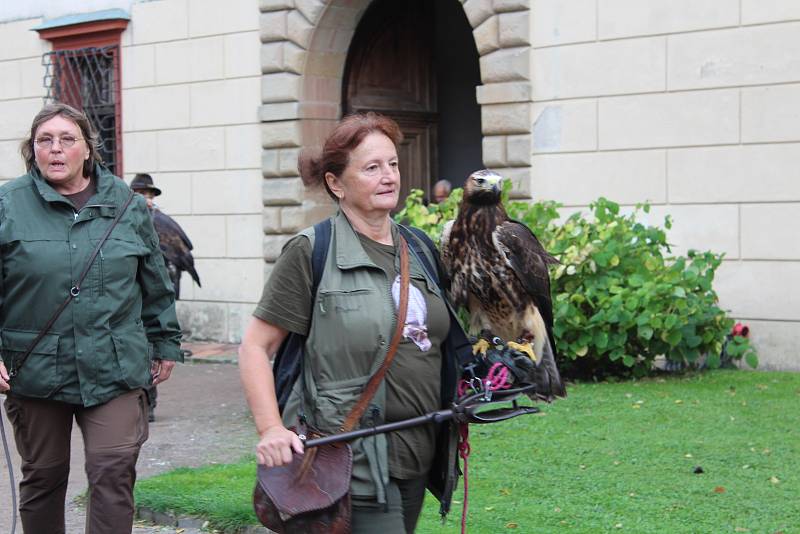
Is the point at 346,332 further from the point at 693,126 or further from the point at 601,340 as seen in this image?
the point at 693,126

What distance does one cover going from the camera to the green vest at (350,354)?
373 cm

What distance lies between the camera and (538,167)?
11969 mm

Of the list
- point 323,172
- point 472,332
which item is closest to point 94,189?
point 323,172

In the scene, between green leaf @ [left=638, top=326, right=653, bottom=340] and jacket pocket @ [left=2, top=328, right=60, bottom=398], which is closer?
jacket pocket @ [left=2, top=328, right=60, bottom=398]

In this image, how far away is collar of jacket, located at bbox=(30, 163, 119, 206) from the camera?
4980mm

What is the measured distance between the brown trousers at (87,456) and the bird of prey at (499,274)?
1.63m

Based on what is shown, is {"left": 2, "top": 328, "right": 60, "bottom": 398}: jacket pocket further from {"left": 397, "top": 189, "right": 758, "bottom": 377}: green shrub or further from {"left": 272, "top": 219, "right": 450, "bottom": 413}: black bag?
{"left": 397, "top": 189, "right": 758, "bottom": 377}: green shrub

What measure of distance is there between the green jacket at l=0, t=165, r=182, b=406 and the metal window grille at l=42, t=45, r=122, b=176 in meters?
10.9

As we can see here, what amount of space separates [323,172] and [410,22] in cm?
1141

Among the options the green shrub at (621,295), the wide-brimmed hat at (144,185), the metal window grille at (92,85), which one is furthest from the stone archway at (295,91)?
the green shrub at (621,295)

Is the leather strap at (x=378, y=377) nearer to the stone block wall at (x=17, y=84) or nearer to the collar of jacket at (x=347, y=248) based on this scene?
the collar of jacket at (x=347, y=248)

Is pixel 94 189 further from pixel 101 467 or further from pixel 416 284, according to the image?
pixel 416 284

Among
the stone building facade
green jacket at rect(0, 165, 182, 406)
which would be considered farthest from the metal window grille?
green jacket at rect(0, 165, 182, 406)

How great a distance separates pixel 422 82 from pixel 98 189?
10461mm
